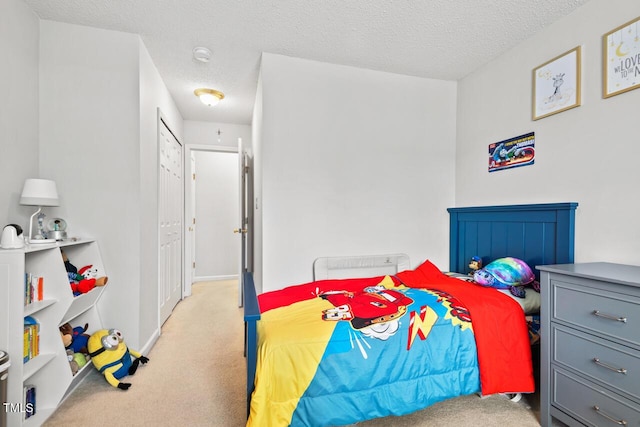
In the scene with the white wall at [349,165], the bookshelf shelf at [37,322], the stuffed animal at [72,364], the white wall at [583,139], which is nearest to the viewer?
the bookshelf shelf at [37,322]

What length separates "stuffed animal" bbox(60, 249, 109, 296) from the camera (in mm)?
1854

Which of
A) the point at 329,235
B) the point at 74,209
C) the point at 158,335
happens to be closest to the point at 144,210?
the point at 74,209

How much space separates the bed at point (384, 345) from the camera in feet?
4.34

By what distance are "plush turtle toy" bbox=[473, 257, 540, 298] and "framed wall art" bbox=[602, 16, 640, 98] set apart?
116cm

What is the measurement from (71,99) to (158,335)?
6.86 ft

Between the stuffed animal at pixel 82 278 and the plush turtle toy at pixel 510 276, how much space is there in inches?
104

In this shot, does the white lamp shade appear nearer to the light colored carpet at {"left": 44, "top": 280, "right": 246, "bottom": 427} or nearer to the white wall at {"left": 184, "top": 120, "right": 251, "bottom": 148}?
the light colored carpet at {"left": 44, "top": 280, "right": 246, "bottom": 427}

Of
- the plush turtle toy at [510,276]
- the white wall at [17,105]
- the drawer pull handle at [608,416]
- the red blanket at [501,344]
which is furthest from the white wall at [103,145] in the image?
the drawer pull handle at [608,416]

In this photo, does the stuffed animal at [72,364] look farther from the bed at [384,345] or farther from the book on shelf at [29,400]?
the bed at [384,345]

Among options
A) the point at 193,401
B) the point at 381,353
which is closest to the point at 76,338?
the point at 193,401

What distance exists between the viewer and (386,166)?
2.73m

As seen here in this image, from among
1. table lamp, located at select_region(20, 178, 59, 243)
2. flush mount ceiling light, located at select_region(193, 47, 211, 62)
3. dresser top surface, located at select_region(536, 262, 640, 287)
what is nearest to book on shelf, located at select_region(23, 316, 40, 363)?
table lamp, located at select_region(20, 178, 59, 243)

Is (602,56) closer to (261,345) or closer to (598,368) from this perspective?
(598,368)

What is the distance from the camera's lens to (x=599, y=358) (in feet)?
4.38
